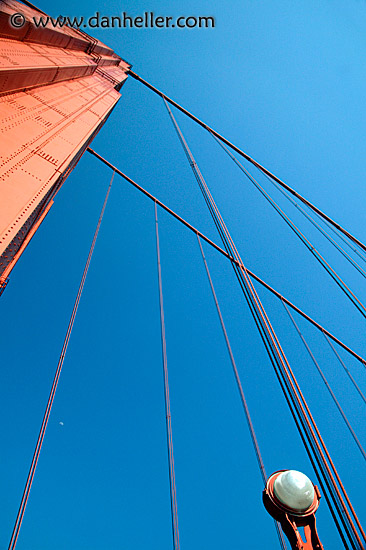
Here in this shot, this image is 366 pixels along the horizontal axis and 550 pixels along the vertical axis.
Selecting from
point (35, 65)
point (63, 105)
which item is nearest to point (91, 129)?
point (63, 105)

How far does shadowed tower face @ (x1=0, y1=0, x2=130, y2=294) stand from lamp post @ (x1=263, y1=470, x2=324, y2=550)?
2.38 m

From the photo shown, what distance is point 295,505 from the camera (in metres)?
1.59

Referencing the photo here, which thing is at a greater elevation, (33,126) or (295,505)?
(33,126)

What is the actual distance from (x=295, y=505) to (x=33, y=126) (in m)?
4.52

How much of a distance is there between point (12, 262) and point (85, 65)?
7.32m

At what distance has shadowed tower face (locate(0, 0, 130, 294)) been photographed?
2.49m

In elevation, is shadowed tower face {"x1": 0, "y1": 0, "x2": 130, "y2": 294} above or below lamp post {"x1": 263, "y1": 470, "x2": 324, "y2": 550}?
above

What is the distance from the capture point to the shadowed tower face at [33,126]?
8.18 ft

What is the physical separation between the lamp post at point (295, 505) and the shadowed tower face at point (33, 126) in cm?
238

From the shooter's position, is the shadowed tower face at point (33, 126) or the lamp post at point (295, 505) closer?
the lamp post at point (295, 505)

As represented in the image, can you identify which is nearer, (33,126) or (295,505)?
(295,505)

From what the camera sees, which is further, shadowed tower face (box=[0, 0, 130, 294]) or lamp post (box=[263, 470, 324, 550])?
shadowed tower face (box=[0, 0, 130, 294])

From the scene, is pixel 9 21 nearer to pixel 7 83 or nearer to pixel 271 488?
pixel 7 83

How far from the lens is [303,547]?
1.56 metres
